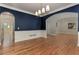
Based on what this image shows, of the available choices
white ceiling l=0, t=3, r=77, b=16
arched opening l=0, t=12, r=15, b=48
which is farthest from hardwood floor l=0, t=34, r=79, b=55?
white ceiling l=0, t=3, r=77, b=16

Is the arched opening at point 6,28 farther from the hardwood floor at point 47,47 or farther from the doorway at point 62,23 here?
the doorway at point 62,23

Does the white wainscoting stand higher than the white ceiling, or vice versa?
the white ceiling

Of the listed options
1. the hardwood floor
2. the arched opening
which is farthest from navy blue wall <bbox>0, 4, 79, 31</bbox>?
the hardwood floor

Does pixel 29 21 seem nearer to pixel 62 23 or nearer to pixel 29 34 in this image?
pixel 29 34

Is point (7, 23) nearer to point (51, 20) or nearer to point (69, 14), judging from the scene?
point (51, 20)

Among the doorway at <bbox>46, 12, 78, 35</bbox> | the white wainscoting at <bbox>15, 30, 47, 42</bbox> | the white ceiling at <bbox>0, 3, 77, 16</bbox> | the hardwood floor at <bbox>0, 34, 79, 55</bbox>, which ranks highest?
the white ceiling at <bbox>0, 3, 77, 16</bbox>

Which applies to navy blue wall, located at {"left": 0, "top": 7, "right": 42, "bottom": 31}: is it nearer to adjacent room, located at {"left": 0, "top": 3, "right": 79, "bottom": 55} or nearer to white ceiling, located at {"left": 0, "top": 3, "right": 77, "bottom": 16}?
adjacent room, located at {"left": 0, "top": 3, "right": 79, "bottom": 55}

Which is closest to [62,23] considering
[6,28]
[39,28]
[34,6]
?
[39,28]

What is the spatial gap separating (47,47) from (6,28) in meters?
0.87

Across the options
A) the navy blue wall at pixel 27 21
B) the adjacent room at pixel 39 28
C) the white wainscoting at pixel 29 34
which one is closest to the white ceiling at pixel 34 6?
the adjacent room at pixel 39 28

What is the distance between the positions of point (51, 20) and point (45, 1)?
390 mm

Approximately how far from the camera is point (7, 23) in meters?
2.62

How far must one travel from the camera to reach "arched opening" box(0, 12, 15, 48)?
8.52 feet

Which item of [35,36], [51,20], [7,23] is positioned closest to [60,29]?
[51,20]
